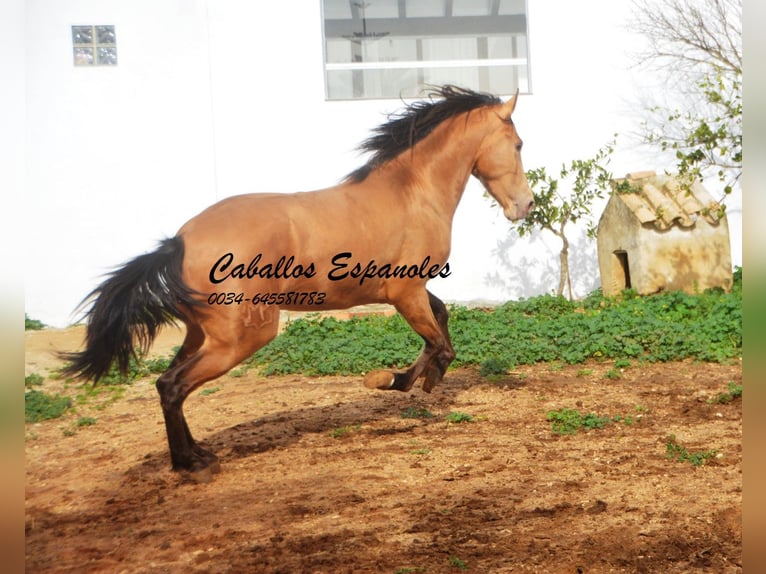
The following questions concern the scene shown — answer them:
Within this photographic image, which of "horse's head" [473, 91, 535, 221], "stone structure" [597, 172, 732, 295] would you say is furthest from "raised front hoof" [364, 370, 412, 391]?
"stone structure" [597, 172, 732, 295]

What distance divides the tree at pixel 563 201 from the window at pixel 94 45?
4.01 meters

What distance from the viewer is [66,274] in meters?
6.82

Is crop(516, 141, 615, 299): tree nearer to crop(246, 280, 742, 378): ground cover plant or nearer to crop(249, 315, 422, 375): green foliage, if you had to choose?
crop(246, 280, 742, 378): ground cover plant

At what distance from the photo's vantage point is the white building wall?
6.80 meters

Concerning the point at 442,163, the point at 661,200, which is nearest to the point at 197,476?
the point at 442,163

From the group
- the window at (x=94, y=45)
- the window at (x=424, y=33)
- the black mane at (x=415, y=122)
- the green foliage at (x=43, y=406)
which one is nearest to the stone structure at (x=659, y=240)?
the window at (x=424, y=33)

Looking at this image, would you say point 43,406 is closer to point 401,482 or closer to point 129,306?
point 129,306

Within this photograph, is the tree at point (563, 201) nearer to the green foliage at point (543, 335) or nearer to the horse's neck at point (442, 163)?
the green foliage at point (543, 335)

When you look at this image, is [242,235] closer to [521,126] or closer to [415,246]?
[415,246]

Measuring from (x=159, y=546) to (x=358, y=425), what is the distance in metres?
2.08

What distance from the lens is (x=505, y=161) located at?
5062 millimetres

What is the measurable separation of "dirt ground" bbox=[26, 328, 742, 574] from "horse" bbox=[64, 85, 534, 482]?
52 cm

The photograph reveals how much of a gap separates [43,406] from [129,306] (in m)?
2.67

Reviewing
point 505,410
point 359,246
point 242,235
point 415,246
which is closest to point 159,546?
point 242,235
